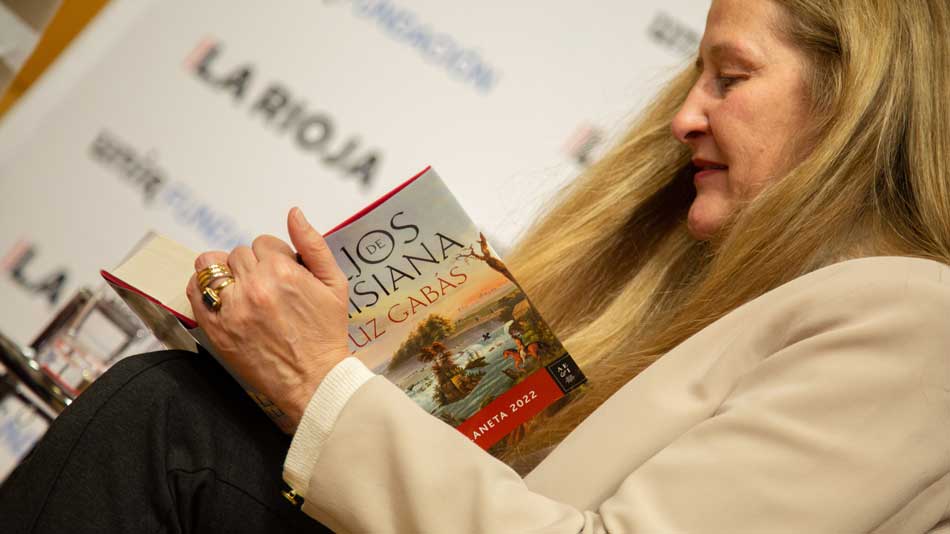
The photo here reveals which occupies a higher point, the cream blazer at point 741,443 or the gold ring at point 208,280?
the gold ring at point 208,280

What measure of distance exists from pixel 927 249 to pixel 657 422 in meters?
0.28

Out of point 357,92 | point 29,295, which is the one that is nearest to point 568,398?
point 357,92

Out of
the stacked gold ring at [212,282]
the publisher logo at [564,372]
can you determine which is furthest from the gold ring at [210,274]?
the publisher logo at [564,372]

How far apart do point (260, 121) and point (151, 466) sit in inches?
44.1

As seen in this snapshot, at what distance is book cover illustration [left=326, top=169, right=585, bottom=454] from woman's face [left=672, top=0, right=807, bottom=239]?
24 cm

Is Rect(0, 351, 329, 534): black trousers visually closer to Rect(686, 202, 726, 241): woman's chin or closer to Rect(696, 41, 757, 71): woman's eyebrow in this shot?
Rect(686, 202, 726, 241): woman's chin

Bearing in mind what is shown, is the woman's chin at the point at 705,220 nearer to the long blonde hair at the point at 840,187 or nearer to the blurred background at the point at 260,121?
the long blonde hair at the point at 840,187

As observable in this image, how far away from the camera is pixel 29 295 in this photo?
6.15 feet

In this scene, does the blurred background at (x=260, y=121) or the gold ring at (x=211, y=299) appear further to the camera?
the blurred background at (x=260, y=121)

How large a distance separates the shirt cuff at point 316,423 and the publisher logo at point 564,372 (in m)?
0.19

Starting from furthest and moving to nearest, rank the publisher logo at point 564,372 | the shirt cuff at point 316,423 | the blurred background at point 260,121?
the blurred background at point 260,121, the publisher logo at point 564,372, the shirt cuff at point 316,423

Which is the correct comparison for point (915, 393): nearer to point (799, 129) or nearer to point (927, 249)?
point (927, 249)

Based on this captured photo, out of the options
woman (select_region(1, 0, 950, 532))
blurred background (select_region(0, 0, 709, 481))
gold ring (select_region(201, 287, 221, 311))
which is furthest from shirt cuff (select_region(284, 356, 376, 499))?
blurred background (select_region(0, 0, 709, 481))

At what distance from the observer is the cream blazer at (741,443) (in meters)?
0.68
